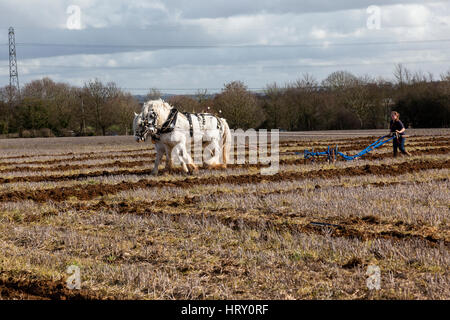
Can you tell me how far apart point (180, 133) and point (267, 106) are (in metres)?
51.0

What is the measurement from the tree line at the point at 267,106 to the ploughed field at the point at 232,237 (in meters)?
38.6

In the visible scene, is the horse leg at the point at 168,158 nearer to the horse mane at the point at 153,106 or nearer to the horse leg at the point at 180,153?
the horse leg at the point at 180,153

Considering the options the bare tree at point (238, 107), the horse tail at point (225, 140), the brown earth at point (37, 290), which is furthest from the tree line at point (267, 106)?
the brown earth at point (37, 290)

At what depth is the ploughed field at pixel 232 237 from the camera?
5.62m

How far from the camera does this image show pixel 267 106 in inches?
2544

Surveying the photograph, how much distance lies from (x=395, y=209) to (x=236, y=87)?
174ft

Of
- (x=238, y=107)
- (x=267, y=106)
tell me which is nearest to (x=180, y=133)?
(x=238, y=107)

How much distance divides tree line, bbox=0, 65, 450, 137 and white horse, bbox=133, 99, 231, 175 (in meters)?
34.1

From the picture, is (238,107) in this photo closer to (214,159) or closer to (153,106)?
(214,159)

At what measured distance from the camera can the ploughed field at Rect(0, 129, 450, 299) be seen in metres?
5.62

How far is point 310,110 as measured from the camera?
208ft
